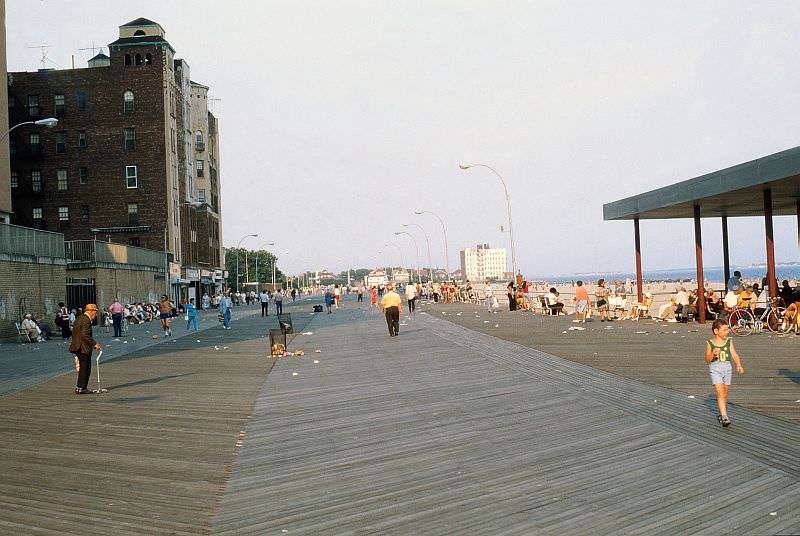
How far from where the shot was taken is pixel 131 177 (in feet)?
240

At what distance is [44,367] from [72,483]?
48.4ft

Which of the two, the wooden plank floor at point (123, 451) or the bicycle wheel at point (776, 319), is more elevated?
the bicycle wheel at point (776, 319)

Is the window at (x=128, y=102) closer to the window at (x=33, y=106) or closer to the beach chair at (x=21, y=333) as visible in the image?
the window at (x=33, y=106)

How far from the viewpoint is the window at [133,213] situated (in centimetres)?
7275

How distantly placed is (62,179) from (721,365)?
235ft

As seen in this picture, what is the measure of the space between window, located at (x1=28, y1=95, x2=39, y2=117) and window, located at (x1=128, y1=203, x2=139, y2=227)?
11.1 metres

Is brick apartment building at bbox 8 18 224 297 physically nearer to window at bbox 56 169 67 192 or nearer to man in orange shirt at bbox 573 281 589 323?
window at bbox 56 169 67 192

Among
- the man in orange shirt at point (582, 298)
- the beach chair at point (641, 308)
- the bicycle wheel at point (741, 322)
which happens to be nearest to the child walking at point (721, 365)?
the bicycle wheel at point (741, 322)

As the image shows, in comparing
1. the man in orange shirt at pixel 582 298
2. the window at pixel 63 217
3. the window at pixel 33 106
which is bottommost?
the man in orange shirt at pixel 582 298

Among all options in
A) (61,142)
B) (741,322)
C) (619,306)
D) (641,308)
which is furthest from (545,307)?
(61,142)

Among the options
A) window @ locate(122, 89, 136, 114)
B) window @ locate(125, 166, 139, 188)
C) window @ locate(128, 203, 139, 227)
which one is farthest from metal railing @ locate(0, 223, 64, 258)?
window @ locate(122, 89, 136, 114)

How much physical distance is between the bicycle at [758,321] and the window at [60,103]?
64563 millimetres

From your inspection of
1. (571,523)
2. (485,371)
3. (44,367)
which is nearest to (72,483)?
(571,523)

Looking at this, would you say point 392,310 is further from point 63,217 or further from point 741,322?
point 63,217
